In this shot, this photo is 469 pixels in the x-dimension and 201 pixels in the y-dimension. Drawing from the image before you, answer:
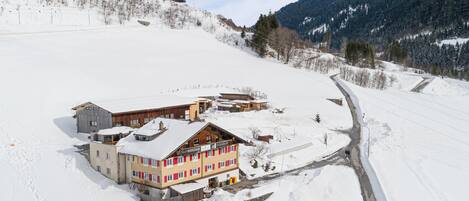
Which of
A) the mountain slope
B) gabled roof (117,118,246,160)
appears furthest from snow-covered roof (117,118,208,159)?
the mountain slope

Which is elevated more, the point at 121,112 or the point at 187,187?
the point at 121,112

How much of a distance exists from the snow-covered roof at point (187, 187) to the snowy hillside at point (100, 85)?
2568mm

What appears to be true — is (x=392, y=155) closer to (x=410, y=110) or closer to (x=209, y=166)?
(x=209, y=166)

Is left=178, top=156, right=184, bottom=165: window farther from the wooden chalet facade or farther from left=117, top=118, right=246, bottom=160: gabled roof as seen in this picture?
left=117, top=118, right=246, bottom=160: gabled roof

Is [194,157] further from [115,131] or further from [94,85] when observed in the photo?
[94,85]

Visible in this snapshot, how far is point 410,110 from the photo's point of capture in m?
60.9

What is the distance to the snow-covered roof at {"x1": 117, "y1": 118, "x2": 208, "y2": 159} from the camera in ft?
87.7

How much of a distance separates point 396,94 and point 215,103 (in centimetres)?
3765

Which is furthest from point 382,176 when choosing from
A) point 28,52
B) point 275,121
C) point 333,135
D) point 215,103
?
point 28,52

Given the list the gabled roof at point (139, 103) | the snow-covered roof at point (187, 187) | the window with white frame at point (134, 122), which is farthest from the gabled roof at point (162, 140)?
the gabled roof at point (139, 103)

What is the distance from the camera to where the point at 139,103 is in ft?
123

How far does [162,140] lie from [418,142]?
27.6 metres

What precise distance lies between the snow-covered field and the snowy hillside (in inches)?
4.1

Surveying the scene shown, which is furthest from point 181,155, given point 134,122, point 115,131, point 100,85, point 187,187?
point 100,85
